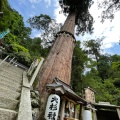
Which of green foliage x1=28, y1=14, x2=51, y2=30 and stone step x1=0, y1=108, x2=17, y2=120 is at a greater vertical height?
green foliage x1=28, y1=14, x2=51, y2=30

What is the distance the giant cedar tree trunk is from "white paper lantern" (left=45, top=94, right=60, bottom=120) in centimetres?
72

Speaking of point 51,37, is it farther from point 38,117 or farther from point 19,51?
point 38,117

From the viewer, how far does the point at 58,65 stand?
20.5ft

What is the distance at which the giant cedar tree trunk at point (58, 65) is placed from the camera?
532 centimetres

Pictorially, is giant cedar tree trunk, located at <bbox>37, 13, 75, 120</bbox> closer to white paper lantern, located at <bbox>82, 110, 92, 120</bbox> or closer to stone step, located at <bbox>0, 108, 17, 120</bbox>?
white paper lantern, located at <bbox>82, 110, 92, 120</bbox>

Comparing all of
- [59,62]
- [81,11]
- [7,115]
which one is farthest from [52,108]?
[81,11]

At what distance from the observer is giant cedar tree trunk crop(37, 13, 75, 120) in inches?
209

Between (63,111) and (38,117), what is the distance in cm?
85

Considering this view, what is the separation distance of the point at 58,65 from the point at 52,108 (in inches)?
114

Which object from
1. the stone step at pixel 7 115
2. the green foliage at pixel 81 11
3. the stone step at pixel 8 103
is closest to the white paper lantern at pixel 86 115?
the stone step at pixel 8 103

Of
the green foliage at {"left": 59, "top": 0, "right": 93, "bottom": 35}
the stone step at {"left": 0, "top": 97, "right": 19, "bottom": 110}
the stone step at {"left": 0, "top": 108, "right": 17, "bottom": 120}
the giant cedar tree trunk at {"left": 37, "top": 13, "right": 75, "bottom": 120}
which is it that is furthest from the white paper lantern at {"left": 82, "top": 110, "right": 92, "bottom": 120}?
the green foliage at {"left": 59, "top": 0, "right": 93, "bottom": 35}

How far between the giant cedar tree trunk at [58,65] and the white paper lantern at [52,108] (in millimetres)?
717

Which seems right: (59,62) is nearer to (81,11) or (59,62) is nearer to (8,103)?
(8,103)

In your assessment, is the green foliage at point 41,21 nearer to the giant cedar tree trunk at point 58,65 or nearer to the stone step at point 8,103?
the giant cedar tree trunk at point 58,65
